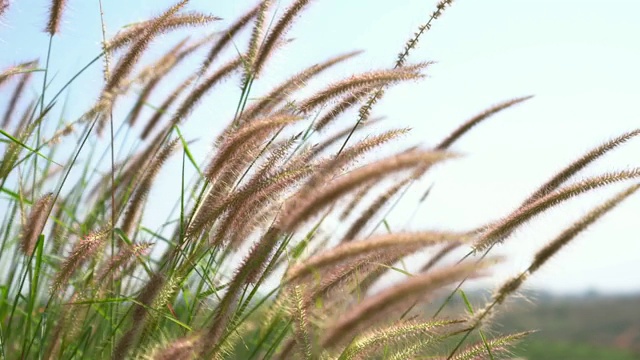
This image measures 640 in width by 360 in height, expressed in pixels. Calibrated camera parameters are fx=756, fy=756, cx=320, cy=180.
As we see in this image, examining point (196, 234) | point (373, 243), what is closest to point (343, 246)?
point (373, 243)

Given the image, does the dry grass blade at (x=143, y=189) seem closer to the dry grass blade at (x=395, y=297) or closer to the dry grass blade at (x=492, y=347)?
the dry grass blade at (x=492, y=347)

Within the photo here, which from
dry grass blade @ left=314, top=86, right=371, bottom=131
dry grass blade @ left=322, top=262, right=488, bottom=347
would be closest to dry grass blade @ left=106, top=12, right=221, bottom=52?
dry grass blade @ left=314, top=86, right=371, bottom=131

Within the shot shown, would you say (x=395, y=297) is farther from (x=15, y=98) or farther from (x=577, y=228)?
(x=15, y=98)

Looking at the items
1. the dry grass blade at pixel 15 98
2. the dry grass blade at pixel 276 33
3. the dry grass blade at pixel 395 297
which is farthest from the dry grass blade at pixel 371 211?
the dry grass blade at pixel 15 98

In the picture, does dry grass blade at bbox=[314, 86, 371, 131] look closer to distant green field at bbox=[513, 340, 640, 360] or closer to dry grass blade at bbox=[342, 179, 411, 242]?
dry grass blade at bbox=[342, 179, 411, 242]

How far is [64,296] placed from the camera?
2645mm

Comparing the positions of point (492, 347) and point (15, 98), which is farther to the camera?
point (15, 98)

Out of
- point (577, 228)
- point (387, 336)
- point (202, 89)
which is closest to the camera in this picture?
point (387, 336)

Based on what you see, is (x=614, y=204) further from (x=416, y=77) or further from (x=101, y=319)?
(x=101, y=319)

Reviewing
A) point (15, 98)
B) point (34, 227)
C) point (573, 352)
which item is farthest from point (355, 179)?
point (573, 352)

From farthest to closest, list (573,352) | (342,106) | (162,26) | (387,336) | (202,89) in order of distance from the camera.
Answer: (573,352) < (202,89) < (162,26) < (342,106) < (387,336)

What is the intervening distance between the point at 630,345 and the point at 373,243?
97.5 feet

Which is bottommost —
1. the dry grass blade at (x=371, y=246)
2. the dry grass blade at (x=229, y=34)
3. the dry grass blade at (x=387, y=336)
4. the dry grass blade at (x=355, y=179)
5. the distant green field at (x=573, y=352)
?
the dry grass blade at (x=387, y=336)

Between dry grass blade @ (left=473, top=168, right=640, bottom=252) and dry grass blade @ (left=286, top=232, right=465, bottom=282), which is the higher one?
dry grass blade @ (left=473, top=168, right=640, bottom=252)
